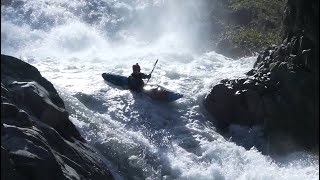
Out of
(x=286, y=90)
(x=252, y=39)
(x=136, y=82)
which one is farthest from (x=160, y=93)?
(x=252, y=39)

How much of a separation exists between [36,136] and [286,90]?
8368 millimetres

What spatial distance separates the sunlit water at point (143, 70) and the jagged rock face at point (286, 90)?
535 mm

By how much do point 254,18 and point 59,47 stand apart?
379 inches

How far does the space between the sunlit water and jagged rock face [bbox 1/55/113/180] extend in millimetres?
1394

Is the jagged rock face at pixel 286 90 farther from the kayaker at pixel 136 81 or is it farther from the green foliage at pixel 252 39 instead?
the green foliage at pixel 252 39

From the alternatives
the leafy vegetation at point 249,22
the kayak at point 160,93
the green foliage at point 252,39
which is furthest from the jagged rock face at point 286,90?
the leafy vegetation at point 249,22

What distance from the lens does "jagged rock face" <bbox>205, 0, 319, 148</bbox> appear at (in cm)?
1369

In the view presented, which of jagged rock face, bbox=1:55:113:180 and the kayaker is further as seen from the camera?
the kayaker

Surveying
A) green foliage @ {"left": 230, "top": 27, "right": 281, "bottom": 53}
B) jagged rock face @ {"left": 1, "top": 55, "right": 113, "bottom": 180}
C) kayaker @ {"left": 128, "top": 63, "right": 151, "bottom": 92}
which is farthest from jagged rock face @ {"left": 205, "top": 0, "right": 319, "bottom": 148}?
green foliage @ {"left": 230, "top": 27, "right": 281, "bottom": 53}

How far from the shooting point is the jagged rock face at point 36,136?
773 centimetres

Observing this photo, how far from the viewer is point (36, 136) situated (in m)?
8.56

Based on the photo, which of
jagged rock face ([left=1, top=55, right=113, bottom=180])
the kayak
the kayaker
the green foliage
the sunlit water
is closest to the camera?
jagged rock face ([left=1, top=55, right=113, bottom=180])

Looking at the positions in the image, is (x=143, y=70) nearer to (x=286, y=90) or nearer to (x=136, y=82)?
(x=136, y=82)

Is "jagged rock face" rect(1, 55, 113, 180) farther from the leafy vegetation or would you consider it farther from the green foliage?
the leafy vegetation
